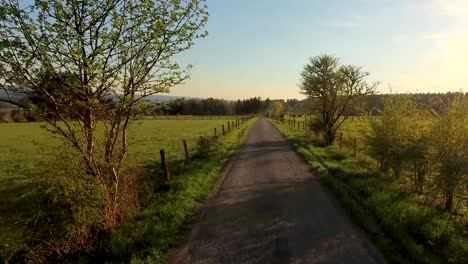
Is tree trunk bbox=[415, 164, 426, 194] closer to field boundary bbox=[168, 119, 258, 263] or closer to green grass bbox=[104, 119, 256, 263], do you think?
field boundary bbox=[168, 119, 258, 263]

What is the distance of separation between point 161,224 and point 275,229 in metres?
2.78

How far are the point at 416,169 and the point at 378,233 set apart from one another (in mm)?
7076

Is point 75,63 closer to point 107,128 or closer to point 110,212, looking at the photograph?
point 107,128

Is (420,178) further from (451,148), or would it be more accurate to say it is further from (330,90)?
(330,90)

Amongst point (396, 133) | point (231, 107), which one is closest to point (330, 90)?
point (396, 133)

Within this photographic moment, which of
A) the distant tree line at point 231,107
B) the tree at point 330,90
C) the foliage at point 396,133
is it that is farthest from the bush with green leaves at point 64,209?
the distant tree line at point 231,107

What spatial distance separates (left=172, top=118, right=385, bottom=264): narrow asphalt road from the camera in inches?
297

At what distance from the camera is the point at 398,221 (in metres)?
9.72

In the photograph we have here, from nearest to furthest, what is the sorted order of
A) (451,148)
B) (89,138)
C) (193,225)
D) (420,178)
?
(89,138)
(193,225)
(451,148)
(420,178)

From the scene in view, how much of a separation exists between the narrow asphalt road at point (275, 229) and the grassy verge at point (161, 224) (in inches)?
16.6

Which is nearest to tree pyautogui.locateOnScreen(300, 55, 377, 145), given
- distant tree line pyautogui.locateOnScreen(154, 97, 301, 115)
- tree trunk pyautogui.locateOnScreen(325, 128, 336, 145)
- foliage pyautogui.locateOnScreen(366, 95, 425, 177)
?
tree trunk pyautogui.locateOnScreen(325, 128, 336, 145)

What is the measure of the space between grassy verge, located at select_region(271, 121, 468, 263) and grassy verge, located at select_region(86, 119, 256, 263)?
4440mm

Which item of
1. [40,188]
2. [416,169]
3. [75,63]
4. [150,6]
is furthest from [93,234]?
[416,169]

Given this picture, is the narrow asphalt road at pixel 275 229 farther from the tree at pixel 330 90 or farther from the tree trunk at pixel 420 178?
the tree at pixel 330 90
